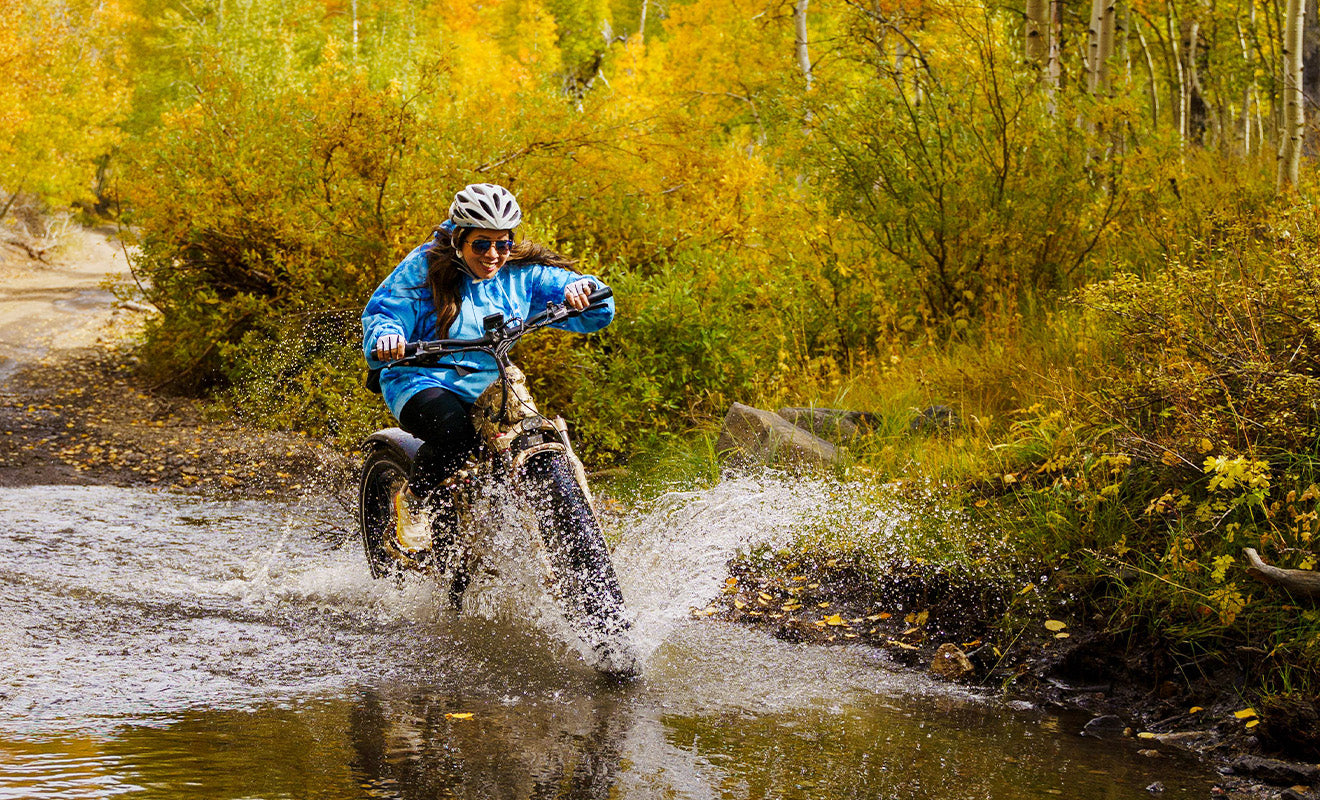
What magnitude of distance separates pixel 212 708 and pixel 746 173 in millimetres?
8536

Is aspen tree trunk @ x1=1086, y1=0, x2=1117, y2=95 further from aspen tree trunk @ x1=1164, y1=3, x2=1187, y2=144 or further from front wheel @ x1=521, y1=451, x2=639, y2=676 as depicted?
front wheel @ x1=521, y1=451, x2=639, y2=676

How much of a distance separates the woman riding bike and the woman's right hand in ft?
0.68

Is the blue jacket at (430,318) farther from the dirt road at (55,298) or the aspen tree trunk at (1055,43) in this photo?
the dirt road at (55,298)

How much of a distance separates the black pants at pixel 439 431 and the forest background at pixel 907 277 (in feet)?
7.11

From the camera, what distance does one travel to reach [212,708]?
13.4 feet

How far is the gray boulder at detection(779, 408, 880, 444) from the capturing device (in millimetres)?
7836

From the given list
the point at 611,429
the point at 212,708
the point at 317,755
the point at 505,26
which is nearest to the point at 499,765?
the point at 317,755

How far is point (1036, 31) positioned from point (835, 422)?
590 centimetres

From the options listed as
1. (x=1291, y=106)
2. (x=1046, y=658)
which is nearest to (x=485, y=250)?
(x=1046, y=658)

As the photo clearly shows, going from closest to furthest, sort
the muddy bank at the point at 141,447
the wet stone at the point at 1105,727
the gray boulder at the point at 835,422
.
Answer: the wet stone at the point at 1105,727
the gray boulder at the point at 835,422
the muddy bank at the point at 141,447

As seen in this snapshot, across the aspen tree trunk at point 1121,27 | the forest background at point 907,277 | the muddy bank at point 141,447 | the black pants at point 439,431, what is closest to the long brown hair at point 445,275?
the black pants at point 439,431

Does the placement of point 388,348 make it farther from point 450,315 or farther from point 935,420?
point 935,420

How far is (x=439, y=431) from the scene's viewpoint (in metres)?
5.14

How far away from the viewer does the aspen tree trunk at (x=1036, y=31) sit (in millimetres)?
11805
